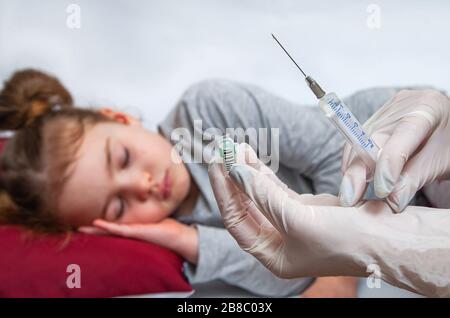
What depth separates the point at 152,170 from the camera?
38.3 inches

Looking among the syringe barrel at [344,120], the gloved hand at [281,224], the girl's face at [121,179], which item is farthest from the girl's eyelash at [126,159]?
the syringe barrel at [344,120]

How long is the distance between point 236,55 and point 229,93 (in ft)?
0.76

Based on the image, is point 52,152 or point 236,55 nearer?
point 52,152

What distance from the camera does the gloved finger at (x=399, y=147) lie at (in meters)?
0.54

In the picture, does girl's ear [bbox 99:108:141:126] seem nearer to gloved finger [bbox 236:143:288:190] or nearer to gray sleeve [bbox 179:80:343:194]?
gray sleeve [bbox 179:80:343:194]

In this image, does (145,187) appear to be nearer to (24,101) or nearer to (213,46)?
(24,101)

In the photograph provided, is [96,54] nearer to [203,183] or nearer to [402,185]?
[203,183]

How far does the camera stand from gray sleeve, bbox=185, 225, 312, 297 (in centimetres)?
94

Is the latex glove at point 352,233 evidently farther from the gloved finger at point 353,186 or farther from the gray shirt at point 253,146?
the gray shirt at point 253,146

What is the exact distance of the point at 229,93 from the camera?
3.46 ft

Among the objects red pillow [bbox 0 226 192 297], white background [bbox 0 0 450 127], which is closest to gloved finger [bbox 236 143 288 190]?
red pillow [bbox 0 226 192 297]

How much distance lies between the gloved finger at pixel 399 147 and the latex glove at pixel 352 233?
0.03m

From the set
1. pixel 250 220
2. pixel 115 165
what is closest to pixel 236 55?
pixel 115 165
